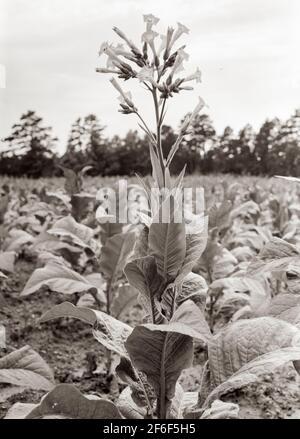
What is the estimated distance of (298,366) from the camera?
1.61 meters

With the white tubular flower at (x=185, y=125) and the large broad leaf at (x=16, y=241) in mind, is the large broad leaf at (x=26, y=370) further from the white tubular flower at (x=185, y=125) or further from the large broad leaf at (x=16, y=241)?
the large broad leaf at (x=16, y=241)

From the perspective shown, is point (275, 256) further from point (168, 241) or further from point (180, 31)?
point (180, 31)

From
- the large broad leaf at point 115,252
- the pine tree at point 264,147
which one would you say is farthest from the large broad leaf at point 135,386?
the pine tree at point 264,147

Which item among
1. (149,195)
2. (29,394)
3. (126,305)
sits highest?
(149,195)

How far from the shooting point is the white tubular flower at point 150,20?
61.2 inches

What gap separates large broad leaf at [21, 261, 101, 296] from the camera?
248cm

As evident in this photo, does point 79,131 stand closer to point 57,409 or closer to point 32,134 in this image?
point 32,134

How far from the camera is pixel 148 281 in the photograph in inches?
59.7

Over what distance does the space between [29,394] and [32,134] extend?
85.8 ft

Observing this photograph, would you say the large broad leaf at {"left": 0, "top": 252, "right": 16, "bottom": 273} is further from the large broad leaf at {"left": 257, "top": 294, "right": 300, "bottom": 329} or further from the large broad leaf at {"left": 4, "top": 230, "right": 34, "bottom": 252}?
the large broad leaf at {"left": 257, "top": 294, "right": 300, "bottom": 329}

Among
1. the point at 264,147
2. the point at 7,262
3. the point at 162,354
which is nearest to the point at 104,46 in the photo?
the point at 162,354

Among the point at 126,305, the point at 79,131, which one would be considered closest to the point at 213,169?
the point at 79,131

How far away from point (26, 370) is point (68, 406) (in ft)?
1.64

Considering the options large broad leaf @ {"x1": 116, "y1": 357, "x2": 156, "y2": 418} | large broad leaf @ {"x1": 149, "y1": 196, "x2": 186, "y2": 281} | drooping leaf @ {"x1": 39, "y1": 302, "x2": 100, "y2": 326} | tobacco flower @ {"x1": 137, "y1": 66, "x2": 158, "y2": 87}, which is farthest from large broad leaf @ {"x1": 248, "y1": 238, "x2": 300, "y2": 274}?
tobacco flower @ {"x1": 137, "y1": 66, "x2": 158, "y2": 87}
